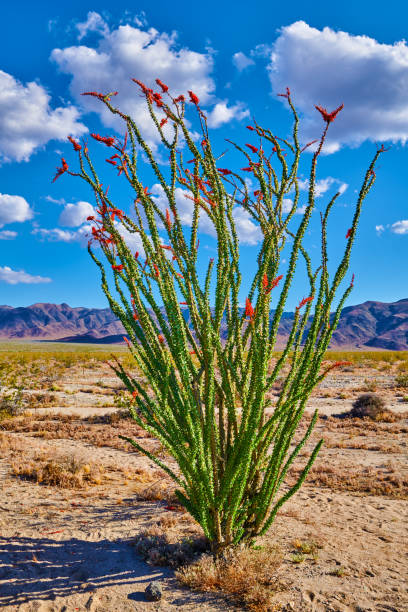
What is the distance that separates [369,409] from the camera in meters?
12.8

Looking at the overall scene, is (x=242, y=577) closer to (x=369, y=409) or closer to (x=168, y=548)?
(x=168, y=548)

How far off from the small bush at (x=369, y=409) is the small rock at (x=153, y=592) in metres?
10.6

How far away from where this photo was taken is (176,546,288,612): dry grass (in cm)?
323

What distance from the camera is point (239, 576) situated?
342cm

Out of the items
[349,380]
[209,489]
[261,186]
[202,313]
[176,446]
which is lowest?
[349,380]

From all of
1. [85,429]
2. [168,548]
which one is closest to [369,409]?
[85,429]

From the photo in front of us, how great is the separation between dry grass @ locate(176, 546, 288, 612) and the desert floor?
51mm

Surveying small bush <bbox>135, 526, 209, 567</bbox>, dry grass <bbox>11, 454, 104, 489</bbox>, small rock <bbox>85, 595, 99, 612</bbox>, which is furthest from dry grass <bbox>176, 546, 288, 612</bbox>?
dry grass <bbox>11, 454, 104, 489</bbox>

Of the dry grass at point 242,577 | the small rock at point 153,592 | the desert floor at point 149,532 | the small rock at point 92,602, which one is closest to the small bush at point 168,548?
the desert floor at point 149,532

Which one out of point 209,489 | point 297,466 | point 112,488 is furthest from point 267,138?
point 297,466

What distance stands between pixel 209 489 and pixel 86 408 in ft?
41.5

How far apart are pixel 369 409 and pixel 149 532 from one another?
33.5 ft

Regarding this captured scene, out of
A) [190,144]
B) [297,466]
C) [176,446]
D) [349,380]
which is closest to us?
[190,144]

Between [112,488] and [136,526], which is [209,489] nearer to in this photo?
[136,526]
